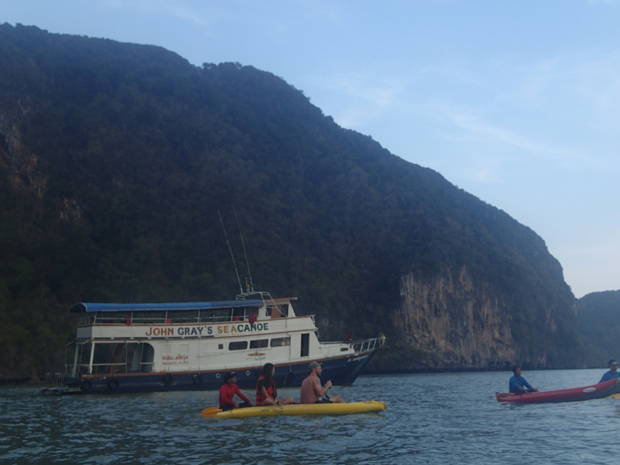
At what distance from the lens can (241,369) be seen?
3447cm

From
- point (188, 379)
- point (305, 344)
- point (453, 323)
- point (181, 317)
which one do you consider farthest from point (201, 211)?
point (188, 379)

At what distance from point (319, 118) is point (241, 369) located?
411 feet

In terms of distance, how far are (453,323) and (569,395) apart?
78052 mm

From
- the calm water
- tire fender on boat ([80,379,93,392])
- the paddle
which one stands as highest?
tire fender on boat ([80,379,93,392])

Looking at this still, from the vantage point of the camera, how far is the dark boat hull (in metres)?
32.8

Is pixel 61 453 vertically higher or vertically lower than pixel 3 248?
lower

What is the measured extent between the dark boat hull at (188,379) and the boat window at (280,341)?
4.14 ft

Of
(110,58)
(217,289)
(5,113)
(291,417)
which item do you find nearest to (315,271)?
(217,289)

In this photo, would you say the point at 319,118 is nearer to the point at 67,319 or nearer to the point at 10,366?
the point at 67,319

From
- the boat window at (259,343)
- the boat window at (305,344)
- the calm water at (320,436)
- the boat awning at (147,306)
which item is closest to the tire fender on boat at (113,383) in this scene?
the boat awning at (147,306)

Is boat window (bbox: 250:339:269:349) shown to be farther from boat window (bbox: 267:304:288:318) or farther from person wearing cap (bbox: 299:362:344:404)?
person wearing cap (bbox: 299:362:344:404)

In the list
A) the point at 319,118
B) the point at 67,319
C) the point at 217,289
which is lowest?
the point at 67,319

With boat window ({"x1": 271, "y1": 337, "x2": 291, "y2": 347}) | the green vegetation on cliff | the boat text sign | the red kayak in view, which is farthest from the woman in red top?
the green vegetation on cliff

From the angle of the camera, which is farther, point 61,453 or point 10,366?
point 10,366
